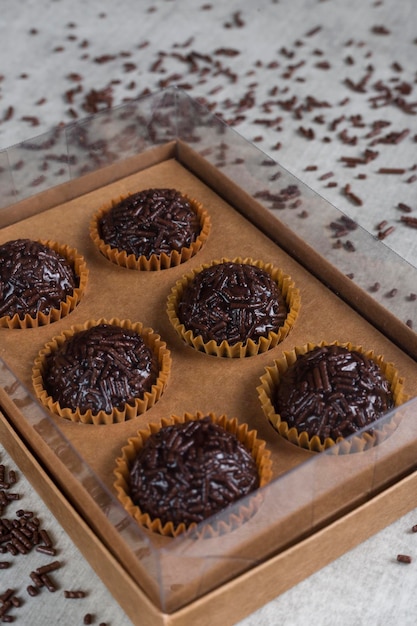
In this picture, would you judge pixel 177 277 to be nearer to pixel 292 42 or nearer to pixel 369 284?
pixel 369 284

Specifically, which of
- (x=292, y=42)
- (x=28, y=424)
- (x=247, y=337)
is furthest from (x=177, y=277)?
(x=292, y=42)

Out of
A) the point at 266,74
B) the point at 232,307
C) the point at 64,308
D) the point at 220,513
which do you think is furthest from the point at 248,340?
the point at 266,74

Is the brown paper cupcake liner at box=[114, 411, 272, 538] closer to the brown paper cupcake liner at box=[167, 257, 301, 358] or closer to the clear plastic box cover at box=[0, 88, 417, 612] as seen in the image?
the clear plastic box cover at box=[0, 88, 417, 612]

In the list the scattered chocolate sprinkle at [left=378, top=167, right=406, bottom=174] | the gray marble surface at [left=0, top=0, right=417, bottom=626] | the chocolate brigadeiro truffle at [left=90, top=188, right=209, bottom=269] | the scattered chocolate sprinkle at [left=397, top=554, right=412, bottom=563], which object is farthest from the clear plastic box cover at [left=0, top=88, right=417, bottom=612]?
the scattered chocolate sprinkle at [left=378, top=167, right=406, bottom=174]

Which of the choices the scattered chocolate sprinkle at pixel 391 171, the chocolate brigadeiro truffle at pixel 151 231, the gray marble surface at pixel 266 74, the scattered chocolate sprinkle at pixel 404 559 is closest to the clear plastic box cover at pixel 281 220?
the scattered chocolate sprinkle at pixel 404 559

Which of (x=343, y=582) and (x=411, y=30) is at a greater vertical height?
(x=411, y=30)

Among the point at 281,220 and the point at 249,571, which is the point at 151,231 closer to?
the point at 281,220

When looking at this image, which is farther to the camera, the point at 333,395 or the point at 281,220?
the point at 281,220
